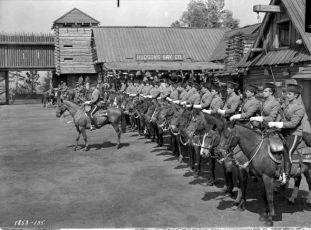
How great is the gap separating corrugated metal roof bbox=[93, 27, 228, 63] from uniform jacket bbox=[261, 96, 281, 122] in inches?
972

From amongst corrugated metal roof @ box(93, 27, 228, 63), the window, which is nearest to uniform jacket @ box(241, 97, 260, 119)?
the window

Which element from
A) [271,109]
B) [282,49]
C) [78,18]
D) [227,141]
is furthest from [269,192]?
[78,18]

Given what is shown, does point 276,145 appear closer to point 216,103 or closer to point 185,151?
point 216,103

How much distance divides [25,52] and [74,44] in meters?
6.12

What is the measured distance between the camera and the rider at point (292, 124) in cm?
830

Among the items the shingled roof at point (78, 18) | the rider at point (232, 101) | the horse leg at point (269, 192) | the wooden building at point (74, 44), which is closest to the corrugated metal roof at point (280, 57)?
the rider at point (232, 101)

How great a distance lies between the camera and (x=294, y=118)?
8.40m

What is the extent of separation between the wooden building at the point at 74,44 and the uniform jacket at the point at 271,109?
A: 31.1m

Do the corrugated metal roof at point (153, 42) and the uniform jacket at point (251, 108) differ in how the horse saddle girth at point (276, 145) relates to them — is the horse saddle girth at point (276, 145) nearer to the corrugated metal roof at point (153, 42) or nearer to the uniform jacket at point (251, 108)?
the uniform jacket at point (251, 108)

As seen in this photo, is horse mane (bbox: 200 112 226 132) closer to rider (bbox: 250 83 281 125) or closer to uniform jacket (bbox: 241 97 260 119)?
rider (bbox: 250 83 281 125)

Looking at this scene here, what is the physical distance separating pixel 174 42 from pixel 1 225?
29608 millimetres

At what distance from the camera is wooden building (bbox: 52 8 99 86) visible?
38375mm

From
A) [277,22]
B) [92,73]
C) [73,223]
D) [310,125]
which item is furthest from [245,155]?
[92,73]

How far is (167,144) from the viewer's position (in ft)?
55.4
